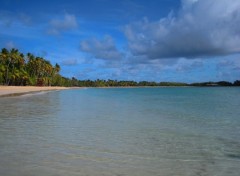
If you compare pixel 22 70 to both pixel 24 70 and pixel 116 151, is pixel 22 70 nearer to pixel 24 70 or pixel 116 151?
pixel 24 70

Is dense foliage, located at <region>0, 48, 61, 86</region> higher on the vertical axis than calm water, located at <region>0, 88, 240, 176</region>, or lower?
higher

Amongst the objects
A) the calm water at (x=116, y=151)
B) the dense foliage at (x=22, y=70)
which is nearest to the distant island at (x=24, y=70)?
the dense foliage at (x=22, y=70)

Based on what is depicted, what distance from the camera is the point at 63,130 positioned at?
39.5 ft

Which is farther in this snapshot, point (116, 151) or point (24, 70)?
point (24, 70)

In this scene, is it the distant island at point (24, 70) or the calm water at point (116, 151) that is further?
the distant island at point (24, 70)

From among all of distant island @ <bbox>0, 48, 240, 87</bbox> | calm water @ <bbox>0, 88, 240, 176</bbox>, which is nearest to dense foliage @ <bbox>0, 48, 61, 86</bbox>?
distant island @ <bbox>0, 48, 240, 87</bbox>

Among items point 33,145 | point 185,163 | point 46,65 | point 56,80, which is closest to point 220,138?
point 185,163

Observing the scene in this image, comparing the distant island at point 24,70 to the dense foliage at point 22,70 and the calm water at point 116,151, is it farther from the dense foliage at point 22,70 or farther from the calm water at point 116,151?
the calm water at point 116,151

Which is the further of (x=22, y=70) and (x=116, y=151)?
(x=22, y=70)

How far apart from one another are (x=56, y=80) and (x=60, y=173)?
129471 millimetres

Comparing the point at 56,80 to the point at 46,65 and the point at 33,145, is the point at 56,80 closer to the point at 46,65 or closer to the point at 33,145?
the point at 46,65

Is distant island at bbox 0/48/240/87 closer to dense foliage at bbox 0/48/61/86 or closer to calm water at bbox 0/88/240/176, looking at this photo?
dense foliage at bbox 0/48/61/86

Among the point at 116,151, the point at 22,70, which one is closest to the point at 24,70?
the point at 22,70

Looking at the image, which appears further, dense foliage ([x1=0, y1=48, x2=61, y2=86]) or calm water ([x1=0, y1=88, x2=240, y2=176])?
dense foliage ([x1=0, y1=48, x2=61, y2=86])
